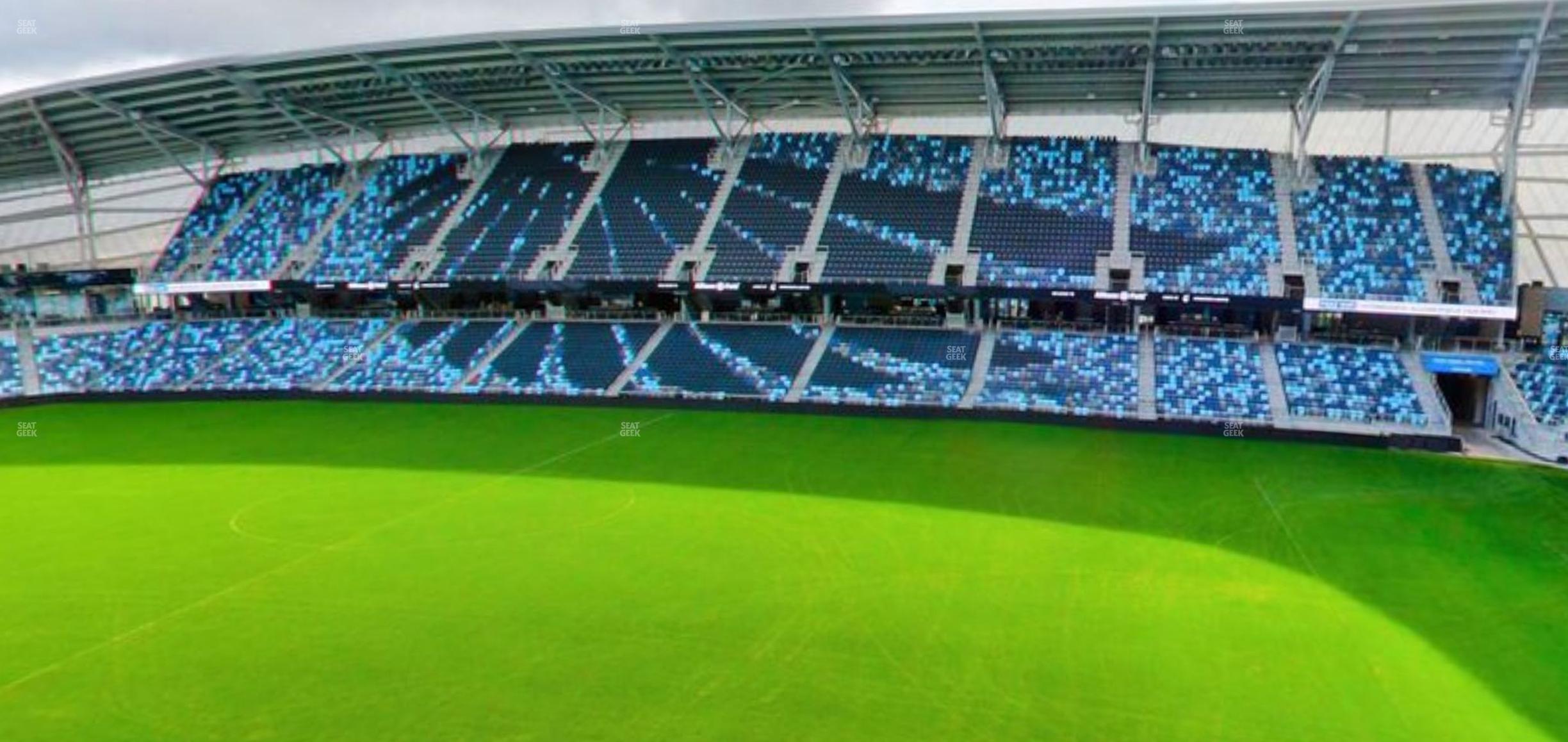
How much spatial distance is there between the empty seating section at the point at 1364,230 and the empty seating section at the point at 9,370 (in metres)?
49.9

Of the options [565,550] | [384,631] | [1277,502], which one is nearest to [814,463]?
[565,550]

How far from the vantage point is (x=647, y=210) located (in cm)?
4312

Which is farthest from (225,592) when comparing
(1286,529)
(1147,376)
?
(1147,376)

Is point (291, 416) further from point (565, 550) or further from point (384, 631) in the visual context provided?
point (384, 631)

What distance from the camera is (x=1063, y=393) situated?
110 ft

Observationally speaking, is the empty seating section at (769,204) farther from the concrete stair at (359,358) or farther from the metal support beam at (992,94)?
the concrete stair at (359,358)

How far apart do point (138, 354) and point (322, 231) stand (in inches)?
372

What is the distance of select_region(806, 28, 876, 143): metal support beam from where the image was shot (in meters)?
36.7

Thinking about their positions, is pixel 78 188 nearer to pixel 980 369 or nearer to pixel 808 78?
pixel 808 78

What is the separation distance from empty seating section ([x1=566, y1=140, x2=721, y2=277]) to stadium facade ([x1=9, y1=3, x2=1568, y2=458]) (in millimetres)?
170

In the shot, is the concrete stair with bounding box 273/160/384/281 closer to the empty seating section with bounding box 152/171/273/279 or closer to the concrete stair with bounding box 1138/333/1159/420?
the empty seating section with bounding box 152/171/273/279

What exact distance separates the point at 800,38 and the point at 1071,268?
13.2m

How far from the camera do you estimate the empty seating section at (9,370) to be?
39156 millimetres

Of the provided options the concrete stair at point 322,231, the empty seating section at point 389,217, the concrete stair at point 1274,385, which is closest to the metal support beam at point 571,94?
the empty seating section at point 389,217
